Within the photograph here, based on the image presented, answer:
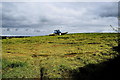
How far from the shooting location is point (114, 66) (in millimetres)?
5004

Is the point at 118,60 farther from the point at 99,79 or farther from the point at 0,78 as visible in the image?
the point at 0,78

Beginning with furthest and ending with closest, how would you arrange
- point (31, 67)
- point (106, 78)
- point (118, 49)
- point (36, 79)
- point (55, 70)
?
point (31, 67)
point (55, 70)
point (36, 79)
point (118, 49)
point (106, 78)

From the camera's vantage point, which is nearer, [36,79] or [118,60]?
[118,60]

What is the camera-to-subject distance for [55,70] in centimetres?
898

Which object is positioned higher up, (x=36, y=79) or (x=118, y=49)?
(x=118, y=49)

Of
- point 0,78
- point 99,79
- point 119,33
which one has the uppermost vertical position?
point 119,33

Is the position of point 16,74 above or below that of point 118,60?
below

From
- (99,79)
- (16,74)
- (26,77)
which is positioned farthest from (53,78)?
(99,79)

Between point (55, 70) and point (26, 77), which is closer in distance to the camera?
point (26, 77)

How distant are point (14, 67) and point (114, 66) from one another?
655 centimetres

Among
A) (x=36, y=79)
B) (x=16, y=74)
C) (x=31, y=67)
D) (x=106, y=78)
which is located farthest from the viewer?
(x=31, y=67)

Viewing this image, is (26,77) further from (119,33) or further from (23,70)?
(119,33)

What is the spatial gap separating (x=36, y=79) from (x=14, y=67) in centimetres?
280

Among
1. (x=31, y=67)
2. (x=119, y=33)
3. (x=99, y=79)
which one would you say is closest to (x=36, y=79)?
(x=31, y=67)
